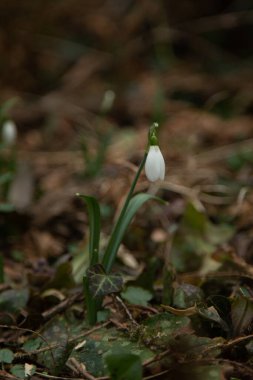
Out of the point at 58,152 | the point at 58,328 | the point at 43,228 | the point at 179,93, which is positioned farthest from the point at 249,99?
the point at 58,328

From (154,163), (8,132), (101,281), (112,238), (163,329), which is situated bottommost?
(163,329)

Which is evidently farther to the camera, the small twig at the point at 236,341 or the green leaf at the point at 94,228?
the green leaf at the point at 94,228

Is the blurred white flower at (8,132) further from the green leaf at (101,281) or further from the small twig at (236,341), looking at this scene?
the small twig at (236,341)

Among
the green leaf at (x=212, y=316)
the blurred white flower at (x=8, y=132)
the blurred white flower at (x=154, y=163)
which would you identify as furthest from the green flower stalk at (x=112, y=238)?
the blurred white flower at (x=8, y=132)

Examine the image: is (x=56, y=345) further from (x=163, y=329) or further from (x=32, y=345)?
(x=163, y=329)

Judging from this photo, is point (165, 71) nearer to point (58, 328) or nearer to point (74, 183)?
point (74, 183)

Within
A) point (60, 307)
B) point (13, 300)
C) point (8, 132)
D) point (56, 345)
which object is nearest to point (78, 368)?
point (56, 345)
